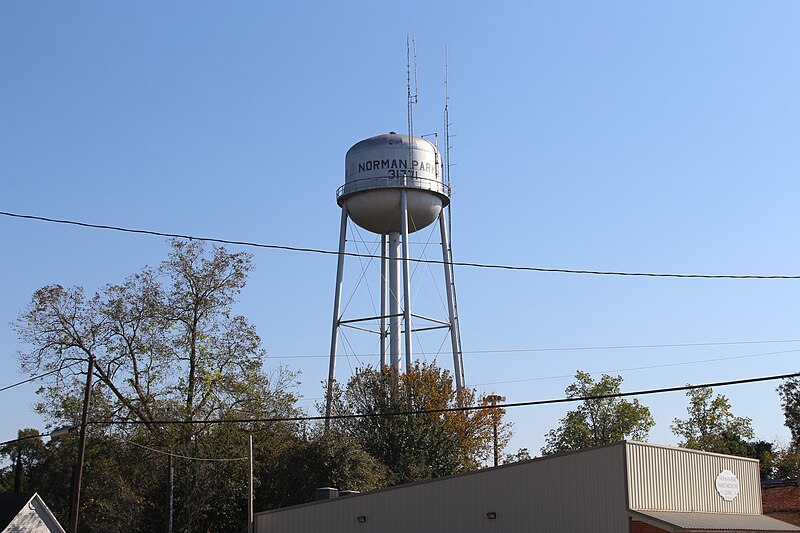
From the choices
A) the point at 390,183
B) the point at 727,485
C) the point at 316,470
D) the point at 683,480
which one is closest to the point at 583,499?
the point at 683,480

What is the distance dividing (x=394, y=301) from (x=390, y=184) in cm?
539

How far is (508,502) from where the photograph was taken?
104 ft

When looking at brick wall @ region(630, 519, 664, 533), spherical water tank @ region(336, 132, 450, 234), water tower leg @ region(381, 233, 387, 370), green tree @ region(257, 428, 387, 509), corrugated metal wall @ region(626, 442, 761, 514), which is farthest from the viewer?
water tower leg @ region(381, 233, 387, 370)

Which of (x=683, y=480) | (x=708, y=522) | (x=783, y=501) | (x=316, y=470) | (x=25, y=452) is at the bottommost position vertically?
(x=708, y=522)

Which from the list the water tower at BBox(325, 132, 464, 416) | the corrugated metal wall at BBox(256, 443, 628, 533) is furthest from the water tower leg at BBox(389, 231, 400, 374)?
the corrugated metal wall at BBox(256, 443, 628, 533)

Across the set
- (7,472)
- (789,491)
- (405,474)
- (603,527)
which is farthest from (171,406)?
(7,472)

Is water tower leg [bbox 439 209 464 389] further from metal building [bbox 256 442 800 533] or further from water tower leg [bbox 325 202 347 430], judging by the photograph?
metal building [bbox 256 442 800 533]

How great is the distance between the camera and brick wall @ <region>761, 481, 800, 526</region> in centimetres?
4522

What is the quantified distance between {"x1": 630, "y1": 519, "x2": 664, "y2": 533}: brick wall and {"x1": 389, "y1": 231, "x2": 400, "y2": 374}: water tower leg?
75.3 ft

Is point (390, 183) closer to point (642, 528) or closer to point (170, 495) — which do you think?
point (170, 495)

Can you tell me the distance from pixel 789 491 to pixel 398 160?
22232 mm

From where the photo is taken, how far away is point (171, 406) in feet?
153

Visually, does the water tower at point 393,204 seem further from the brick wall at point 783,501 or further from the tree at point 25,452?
the tree at point 25,452

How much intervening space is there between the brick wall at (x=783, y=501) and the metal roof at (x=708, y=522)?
11569 mm
